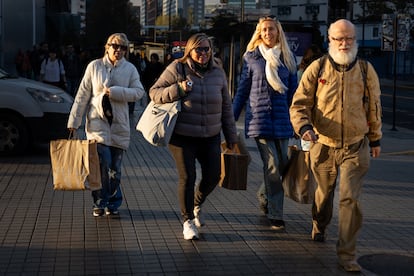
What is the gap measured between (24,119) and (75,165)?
470 centimetres

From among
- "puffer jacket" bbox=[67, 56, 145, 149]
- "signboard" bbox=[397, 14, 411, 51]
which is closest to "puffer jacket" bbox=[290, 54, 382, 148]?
"puffer jacket" bbox=[67, 56, 145, 149]

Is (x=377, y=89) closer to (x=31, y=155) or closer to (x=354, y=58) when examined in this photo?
(x=354, y=58)

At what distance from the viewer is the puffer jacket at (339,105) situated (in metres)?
5.91

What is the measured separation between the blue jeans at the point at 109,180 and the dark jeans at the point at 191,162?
0.96 metres

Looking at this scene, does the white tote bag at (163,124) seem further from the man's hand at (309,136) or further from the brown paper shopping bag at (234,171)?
the man's hand at (309,136)

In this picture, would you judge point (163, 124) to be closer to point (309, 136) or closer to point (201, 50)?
point (201, 50)

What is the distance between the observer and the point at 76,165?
700cm

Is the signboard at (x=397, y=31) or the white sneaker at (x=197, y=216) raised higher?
the signboard at (x=397, y=31)

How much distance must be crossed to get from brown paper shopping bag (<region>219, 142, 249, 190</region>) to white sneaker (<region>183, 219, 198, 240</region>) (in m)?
0.57

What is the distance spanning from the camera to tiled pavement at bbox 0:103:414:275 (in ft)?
19.2

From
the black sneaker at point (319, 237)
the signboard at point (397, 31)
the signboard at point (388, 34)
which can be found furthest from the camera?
the signboard at point (388, 34)

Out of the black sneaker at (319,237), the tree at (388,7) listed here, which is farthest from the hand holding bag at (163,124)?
the tree at (388,7)

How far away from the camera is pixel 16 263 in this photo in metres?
5.82

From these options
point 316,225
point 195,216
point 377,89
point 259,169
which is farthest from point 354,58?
point 259,169
